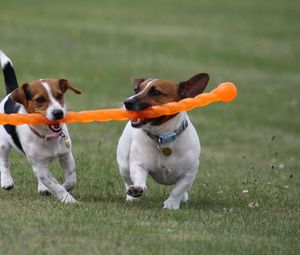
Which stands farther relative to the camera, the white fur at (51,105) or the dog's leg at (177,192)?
the dog's leg at (177,192)

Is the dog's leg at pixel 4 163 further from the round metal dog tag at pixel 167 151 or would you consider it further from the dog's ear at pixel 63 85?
the round metal dog tag at pixel 167 151

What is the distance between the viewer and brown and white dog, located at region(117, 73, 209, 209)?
8.66 metres

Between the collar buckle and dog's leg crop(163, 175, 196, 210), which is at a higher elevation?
the collar buckle

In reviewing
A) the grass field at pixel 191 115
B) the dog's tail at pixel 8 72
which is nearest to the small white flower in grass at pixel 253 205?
the grass field at pixel 191 115

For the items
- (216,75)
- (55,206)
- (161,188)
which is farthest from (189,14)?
(55,206)

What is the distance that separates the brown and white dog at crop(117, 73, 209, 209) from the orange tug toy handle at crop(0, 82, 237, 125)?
0.12m

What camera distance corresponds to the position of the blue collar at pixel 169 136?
8.64 meters

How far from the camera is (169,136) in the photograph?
28.3ft

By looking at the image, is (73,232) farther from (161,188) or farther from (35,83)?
(161,188)

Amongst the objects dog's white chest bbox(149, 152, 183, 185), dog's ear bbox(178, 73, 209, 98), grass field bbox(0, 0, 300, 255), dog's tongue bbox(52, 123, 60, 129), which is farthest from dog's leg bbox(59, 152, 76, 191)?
dog's ear bbox(178, 73, 209, 98)

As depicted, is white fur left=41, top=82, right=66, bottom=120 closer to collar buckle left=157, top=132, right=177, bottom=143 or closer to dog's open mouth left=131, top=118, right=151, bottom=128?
dog's open mouth left=131, top=118, right=151, bottom=128

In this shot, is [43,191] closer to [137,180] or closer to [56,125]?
[56,125]

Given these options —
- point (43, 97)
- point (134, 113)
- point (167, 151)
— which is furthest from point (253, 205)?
point (43, 97)

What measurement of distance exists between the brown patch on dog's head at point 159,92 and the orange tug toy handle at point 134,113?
92 millimetres
